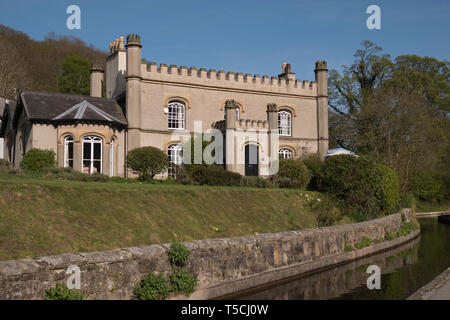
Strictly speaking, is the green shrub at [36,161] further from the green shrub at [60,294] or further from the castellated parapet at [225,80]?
the green shrub at [60,294]

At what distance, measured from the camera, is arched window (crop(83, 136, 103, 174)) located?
23.3 meters

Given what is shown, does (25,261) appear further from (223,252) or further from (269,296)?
(269,296)

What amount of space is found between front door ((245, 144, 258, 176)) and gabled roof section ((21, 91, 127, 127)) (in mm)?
7430

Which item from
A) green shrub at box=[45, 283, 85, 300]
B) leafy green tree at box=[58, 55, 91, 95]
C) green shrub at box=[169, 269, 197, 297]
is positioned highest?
leafy green tree at box=[58, 55, 91, 95]

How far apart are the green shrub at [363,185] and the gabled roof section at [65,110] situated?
1185 centimetres

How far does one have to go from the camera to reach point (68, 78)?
48.4m

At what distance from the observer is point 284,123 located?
104 feet

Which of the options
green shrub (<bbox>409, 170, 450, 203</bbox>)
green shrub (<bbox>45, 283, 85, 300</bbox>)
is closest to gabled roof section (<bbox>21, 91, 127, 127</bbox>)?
green shrub (<bbox>45, 283, 85, 300</bbox>)

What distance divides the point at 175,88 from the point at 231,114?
164 inches

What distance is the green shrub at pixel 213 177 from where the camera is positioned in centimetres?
2156

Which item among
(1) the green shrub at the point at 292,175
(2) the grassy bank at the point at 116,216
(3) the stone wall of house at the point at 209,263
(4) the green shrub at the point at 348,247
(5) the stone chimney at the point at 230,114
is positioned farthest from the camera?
(5) the stone chimney at the point at 230,114

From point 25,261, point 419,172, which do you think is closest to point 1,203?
point 25,261

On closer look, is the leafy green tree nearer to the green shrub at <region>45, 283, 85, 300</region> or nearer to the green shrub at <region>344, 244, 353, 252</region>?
the green shrub at <region>344, 244, 353, 252</region>

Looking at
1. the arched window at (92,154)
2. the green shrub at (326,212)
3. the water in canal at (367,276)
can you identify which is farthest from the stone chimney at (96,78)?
the water in canal at (367,276)
